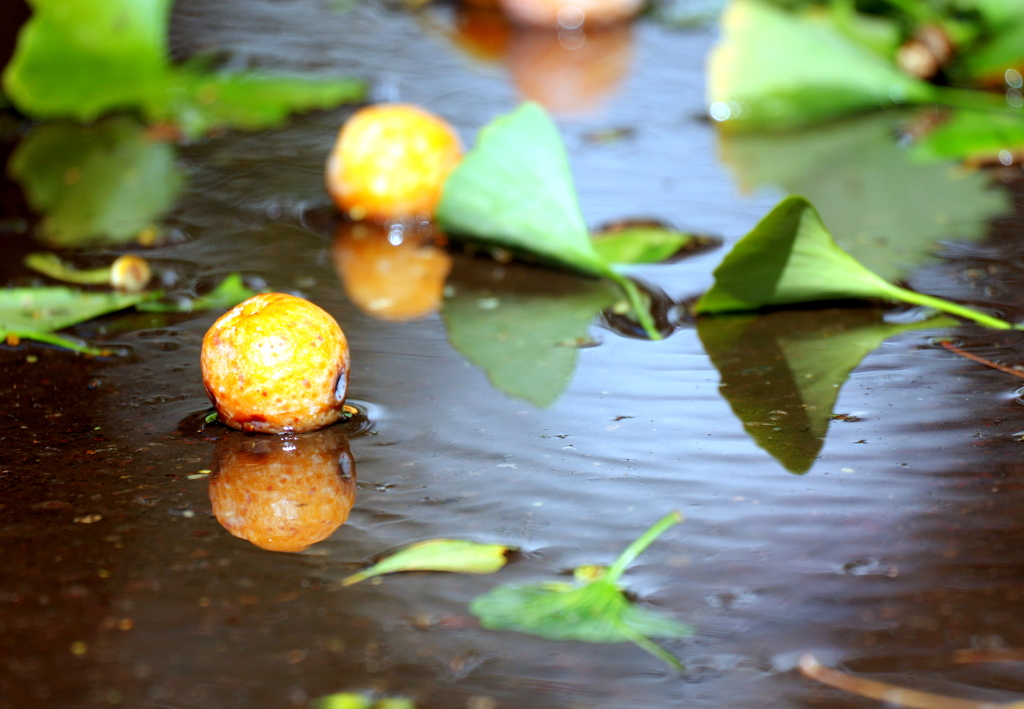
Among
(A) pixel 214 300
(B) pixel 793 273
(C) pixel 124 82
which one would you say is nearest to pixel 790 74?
(B) pixel 793 273

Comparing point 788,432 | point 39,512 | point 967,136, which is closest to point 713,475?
point 788,432

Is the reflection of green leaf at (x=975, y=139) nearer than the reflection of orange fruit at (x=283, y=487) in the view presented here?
No

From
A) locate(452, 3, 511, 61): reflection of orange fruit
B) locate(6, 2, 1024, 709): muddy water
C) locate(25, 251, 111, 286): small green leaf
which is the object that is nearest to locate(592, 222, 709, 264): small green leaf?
locate(6, 2, 1024, 709): muddy water

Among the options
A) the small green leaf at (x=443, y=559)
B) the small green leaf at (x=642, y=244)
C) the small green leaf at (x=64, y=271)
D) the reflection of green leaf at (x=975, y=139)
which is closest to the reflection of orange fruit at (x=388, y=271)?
the small green leaf at (x=642, y=244)

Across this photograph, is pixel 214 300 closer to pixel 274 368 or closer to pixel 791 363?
pixel 274 368

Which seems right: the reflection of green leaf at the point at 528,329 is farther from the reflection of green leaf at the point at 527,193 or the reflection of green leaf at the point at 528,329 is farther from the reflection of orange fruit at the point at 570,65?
the reflection of orange fruit at the point at 570,65

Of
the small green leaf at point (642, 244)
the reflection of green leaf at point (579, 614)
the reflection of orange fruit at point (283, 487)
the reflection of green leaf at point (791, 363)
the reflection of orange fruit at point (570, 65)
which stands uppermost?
the reflection of orange fruit at point (570, 65)
